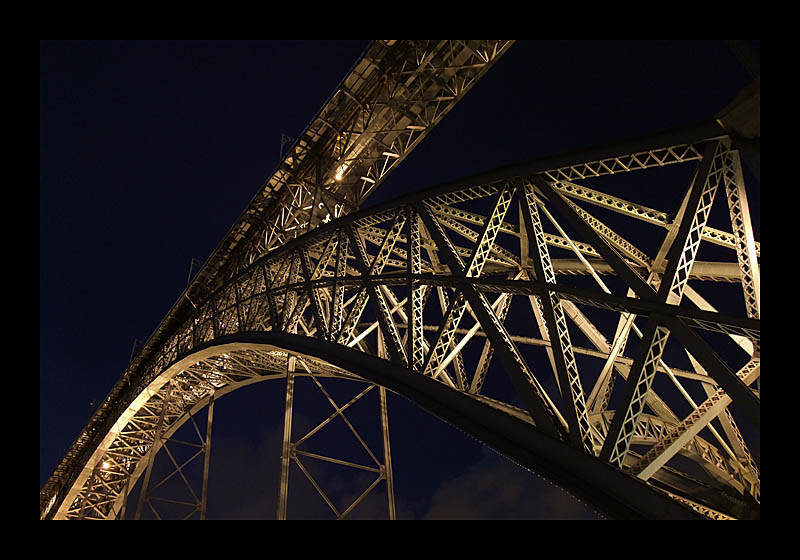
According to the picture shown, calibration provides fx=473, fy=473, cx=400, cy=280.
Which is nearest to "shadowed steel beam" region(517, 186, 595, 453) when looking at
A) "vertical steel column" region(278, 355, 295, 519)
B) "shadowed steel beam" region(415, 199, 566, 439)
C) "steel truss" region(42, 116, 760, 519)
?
"steel truss" region(42, 116, 760, 519)

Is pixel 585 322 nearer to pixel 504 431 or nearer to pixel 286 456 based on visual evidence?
pixel 504 431

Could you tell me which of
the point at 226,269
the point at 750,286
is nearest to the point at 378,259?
the point at 750,286

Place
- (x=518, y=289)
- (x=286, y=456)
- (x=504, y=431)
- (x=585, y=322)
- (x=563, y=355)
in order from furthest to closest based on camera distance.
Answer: (x=286, y=456) < (x=585, y=322) < (x=518, y=289) < (x=504, y=431) < (x=563, y=355)

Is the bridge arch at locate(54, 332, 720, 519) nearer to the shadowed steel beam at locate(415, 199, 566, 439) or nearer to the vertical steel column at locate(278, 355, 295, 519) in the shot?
the shadowed steel beam at locate(415, 199, 566, 439)

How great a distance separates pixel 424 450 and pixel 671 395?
33.5 metres

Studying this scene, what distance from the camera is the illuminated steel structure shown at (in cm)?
487

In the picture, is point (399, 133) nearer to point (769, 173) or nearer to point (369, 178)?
point (369, 178)

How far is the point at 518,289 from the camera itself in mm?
6344

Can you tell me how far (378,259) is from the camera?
9.81 m

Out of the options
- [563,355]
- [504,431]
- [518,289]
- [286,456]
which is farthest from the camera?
[286,456]

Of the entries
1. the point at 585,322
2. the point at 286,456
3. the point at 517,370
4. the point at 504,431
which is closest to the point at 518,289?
the point at 517,370

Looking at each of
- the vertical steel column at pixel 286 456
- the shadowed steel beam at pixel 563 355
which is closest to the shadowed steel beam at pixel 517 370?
the shadowed steel beam at pixel 563 355

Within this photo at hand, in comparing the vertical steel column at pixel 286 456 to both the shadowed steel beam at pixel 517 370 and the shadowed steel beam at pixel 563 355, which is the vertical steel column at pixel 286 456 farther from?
the shadowed steel beam at pixel 563 355

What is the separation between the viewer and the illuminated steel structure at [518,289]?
4867 millimetres
